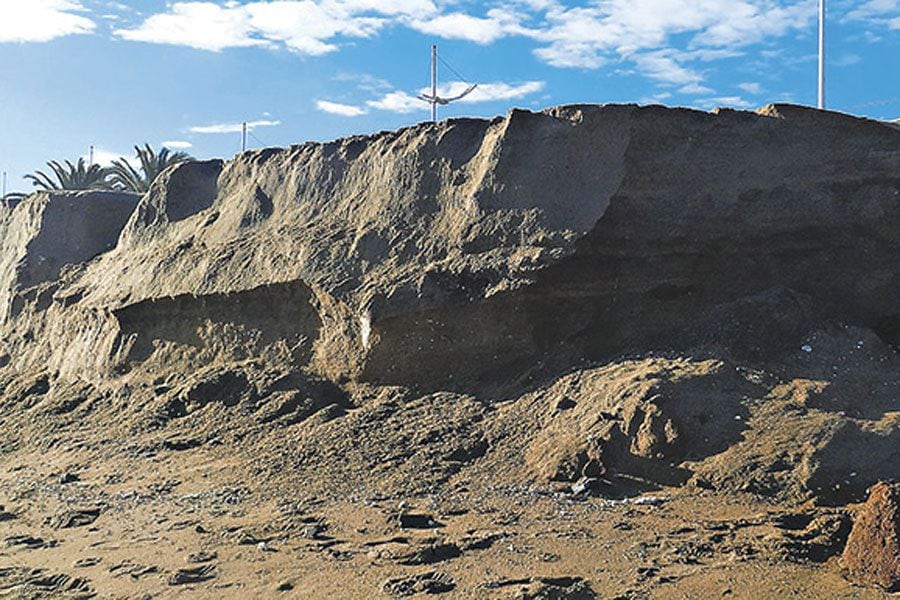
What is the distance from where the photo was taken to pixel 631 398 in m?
7.37

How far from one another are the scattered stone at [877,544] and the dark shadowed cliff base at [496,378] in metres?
0.02

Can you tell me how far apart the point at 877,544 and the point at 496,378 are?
396cm

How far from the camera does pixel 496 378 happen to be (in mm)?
8484

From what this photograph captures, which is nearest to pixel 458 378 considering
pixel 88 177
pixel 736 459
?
pixel 736 459

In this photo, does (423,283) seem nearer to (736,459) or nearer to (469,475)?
(469,475)

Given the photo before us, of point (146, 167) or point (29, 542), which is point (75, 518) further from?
point (146, 167)

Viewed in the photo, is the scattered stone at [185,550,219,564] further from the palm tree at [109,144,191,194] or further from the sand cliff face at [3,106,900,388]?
the palm tree at [109,144,191,194]

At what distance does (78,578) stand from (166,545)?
65cm

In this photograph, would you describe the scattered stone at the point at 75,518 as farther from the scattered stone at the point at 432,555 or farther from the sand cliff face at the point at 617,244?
Result: the scattered stone at the point at 432,555

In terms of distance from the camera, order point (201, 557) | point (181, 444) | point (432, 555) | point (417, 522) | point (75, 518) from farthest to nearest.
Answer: point (181, 444) < point (75, 518) < point (417, 522) < point (201, 557) < point (432, 555)

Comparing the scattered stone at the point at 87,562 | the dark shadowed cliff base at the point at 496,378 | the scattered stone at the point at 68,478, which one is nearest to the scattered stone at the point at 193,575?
the dark shadowed cliff base at the point at 496,378

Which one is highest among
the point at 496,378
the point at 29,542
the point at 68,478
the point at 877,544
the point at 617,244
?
the point at 617,244

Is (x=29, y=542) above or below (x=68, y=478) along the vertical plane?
below

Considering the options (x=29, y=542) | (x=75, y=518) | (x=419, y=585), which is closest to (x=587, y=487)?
(x=419, y=585)
